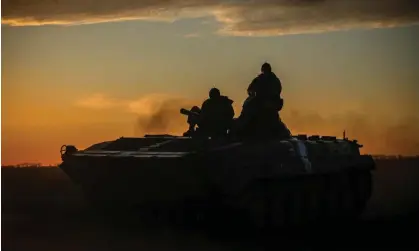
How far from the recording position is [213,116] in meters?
6.39

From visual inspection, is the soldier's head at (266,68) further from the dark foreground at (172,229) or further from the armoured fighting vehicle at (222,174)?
the dark foreground at (172,229)

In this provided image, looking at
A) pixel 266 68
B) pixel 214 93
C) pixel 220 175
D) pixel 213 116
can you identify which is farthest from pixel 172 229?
pixel 266 68

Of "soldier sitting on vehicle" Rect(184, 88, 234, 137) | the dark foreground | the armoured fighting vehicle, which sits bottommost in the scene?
the dark foreground

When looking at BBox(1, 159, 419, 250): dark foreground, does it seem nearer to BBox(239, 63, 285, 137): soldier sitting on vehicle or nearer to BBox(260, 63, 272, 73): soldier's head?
BBox(239, 63, 285, 137): soldier sitting on vehicle

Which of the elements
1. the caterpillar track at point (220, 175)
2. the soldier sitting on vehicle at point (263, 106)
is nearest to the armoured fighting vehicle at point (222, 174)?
the caterpillar track at point (220, 175)

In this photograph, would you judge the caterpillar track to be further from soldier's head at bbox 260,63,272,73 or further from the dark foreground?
soldier's head at bbox 260,63,272,73

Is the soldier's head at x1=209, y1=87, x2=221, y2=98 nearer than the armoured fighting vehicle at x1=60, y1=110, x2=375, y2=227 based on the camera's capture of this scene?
No

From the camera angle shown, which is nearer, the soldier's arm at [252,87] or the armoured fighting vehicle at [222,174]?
the armoured fighting vehicle at [222,174]

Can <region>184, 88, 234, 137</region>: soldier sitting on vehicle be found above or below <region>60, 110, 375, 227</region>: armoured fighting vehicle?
above

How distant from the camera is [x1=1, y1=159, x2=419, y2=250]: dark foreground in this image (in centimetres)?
609

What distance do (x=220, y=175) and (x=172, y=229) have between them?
56cm

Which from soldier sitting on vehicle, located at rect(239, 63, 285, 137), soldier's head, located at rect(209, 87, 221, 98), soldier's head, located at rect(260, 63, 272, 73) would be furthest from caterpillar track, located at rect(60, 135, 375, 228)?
soldier's head, located at rect(260, 63, 272, 73)

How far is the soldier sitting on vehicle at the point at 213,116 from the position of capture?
626cm

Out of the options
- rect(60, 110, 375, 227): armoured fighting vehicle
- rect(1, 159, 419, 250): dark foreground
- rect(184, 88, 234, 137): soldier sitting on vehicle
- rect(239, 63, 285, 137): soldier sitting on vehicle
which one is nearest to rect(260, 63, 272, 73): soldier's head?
rect(239, 63, 285, 137): soldier sitting on vehicle
